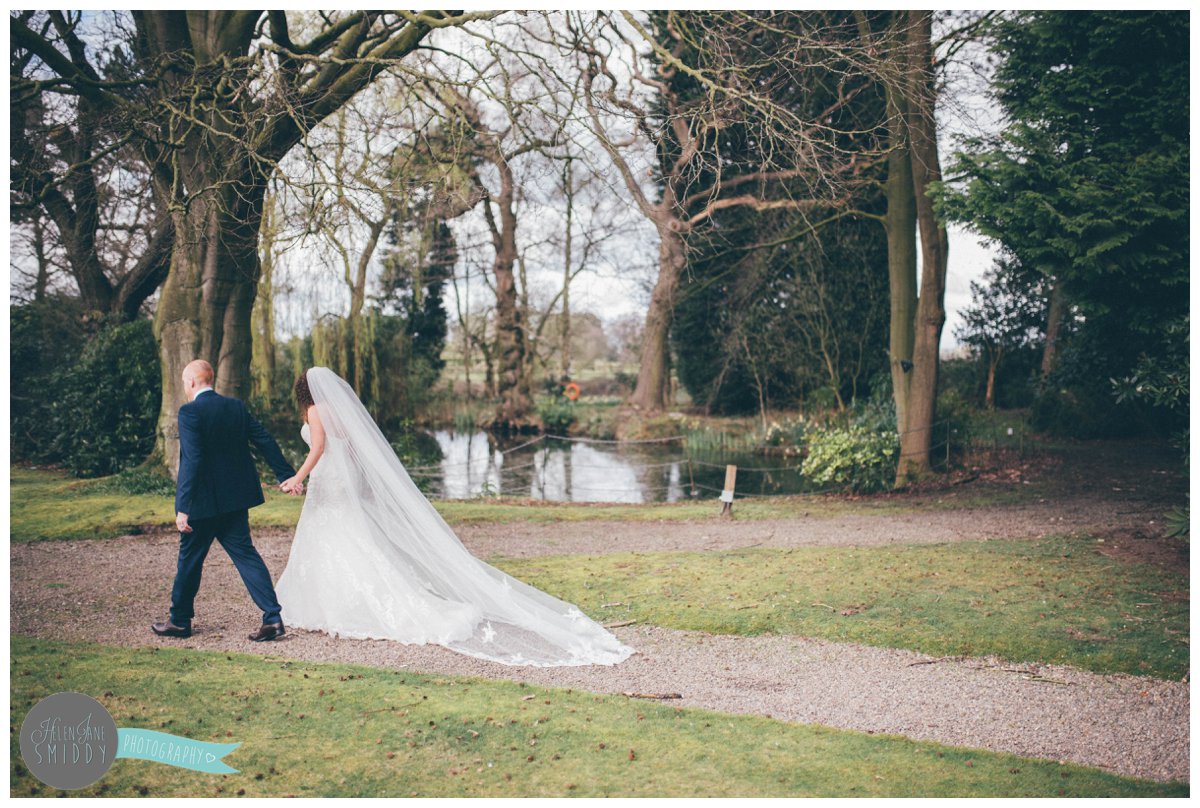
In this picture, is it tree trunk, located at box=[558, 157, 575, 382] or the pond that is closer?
the pond

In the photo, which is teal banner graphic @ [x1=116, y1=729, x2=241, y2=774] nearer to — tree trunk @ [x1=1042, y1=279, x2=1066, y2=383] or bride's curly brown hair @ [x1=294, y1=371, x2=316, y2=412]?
bride's curly brown hair @ [x1=294, y1=371, x2=316, y2=412]

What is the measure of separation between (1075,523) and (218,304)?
9.49 m

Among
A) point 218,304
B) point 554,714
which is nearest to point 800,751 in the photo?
point 554,714

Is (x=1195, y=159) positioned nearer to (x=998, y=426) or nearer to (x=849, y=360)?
(x=998, y=426)

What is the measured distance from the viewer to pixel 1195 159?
6.25m

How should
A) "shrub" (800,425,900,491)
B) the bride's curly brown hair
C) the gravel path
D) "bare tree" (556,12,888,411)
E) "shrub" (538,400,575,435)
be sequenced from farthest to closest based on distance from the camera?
"shrub" (538,400,575,435), "shrub" (800,425,900,491), "bare tree" (556,12,888,411), the bride's curly brown hair, the gravel path

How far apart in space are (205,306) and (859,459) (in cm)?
859

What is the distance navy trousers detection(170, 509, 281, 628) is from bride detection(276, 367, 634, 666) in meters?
0.38

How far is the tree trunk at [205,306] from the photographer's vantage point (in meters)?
9.45

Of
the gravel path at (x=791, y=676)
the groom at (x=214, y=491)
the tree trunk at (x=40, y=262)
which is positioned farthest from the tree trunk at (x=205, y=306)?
the groom at (x=214, y=491)

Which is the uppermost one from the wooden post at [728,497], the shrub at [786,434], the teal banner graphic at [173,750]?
the shrub at [786,434]

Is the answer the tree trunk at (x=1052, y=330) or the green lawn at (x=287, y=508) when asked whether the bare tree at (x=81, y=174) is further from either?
the tree trunk at (x=1052, y=330)

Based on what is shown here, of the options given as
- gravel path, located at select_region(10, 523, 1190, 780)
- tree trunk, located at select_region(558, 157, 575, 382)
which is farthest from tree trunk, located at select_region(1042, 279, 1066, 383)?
gravel path, located at select_region(10, 523, 1190, 780)

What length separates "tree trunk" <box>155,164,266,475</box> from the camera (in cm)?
945
